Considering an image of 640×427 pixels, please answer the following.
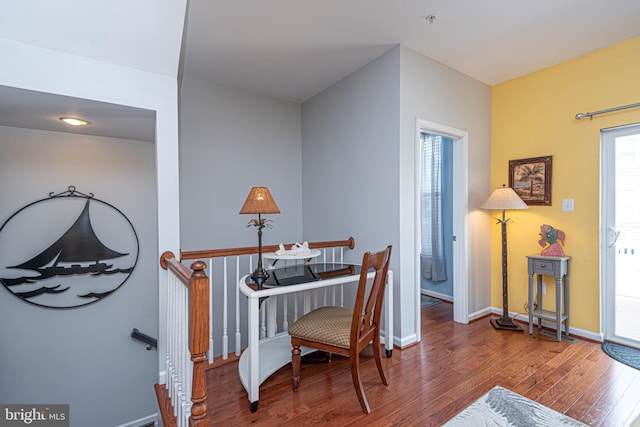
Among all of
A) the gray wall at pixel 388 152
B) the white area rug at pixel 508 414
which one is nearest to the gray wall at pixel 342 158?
the gray wall at pixel 388 152

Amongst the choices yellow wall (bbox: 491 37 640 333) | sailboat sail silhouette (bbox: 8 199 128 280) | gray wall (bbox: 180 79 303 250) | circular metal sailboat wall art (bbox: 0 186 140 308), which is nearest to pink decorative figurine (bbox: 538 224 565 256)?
yellow wall (bbox: 491 37 640 333)

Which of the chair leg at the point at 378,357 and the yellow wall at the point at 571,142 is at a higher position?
the yellow wall at the point at 571,142

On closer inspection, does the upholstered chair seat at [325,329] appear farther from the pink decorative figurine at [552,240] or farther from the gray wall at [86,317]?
the pink decorative figurine at [552,240]

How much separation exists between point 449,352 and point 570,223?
1.86 meters

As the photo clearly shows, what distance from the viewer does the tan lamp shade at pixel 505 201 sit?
3.01 meters

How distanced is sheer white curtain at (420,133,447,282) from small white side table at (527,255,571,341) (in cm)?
126

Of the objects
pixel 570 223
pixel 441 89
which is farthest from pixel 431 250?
pixel 441 89

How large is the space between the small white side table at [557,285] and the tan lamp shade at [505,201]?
1.84 feet

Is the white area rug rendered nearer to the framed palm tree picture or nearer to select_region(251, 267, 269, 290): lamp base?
select_region(251, 267, 269, 290): lamp base

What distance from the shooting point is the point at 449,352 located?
257cm

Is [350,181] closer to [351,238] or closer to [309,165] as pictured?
[351,238]

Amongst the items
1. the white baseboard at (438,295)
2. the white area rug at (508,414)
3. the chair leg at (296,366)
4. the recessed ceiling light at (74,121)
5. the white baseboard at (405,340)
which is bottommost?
the white baseboard at (438,295)

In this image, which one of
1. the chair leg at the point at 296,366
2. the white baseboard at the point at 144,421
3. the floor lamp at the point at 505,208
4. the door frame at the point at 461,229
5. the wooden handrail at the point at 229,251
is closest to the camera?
the chair leg at the point at 296,366

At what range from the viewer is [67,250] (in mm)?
2762
